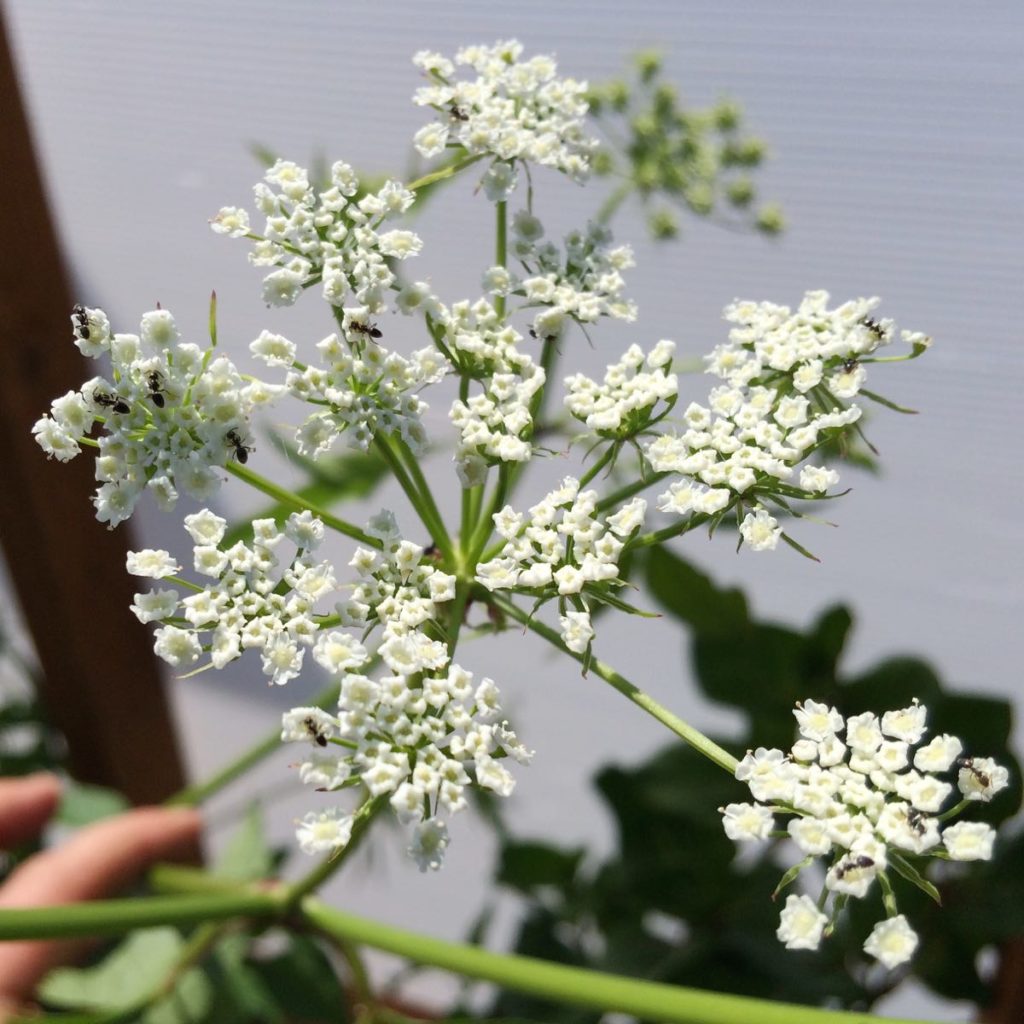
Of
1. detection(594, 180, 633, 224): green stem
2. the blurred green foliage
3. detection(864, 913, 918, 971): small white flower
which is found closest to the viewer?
detection(864, 913, 918, 971): small white flower

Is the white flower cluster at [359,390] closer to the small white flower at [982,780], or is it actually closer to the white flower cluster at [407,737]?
the white flower cluster at [407,737]

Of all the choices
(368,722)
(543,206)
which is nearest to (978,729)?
(368,722)

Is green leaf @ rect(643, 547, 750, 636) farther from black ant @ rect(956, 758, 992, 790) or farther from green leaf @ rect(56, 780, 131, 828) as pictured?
green leaf @ rect(56, 780, 131, 828)

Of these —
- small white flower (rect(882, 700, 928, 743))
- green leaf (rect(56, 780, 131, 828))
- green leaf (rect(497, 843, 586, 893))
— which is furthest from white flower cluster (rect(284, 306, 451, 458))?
green leaf (rect(56, 780, 131, 828))

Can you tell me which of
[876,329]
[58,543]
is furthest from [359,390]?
[58,543]

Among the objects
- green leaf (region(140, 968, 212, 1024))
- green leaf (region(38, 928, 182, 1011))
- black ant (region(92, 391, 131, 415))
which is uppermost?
black ant (region(92, 391, 131, 415))

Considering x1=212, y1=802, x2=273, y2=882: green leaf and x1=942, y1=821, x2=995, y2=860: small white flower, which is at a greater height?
x1=942, y1=821, x2=995, y2=860: small white flower
